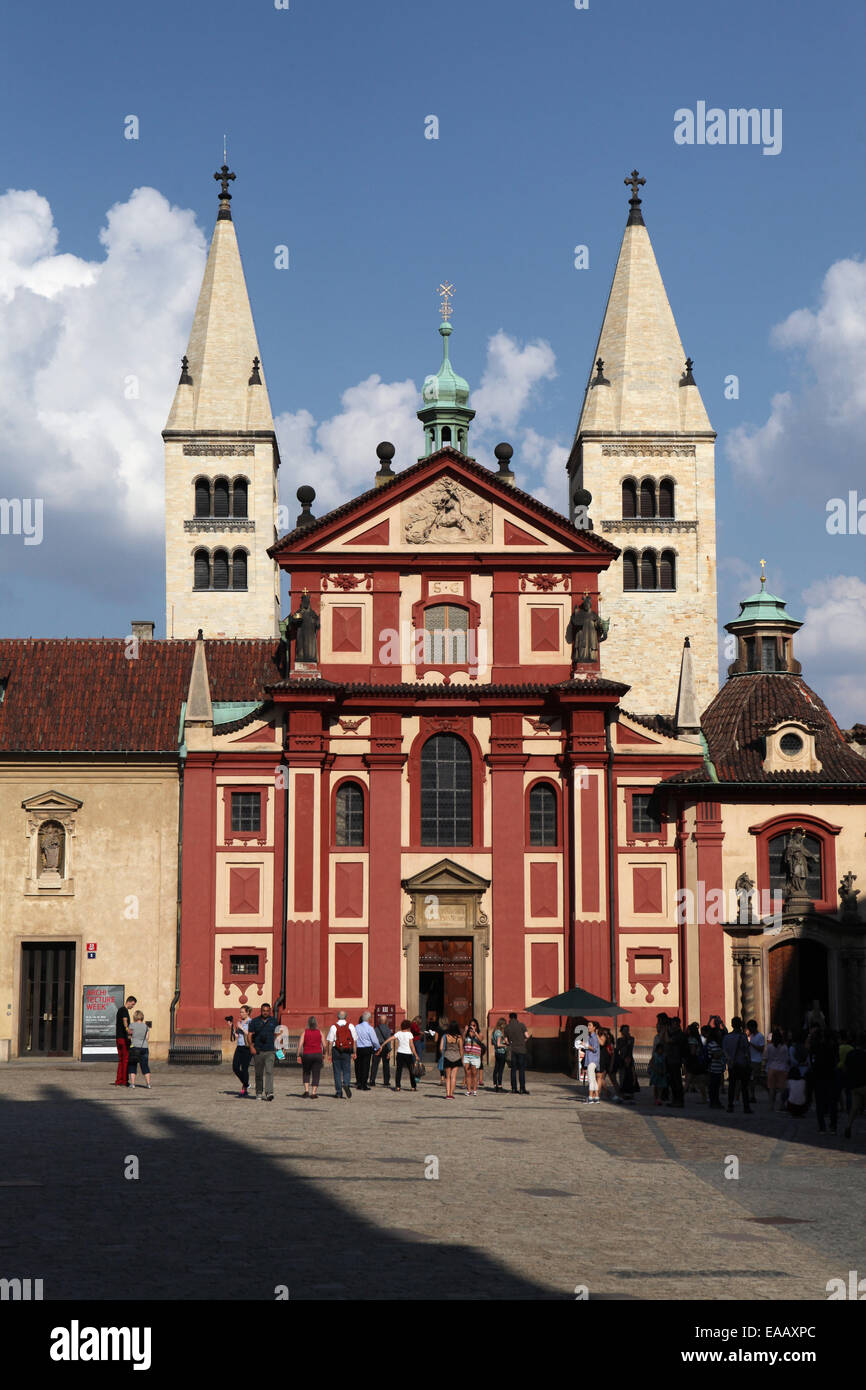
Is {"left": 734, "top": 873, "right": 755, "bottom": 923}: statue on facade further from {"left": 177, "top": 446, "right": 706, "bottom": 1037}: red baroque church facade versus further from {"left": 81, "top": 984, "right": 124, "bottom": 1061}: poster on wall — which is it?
{"left": 81, "top": 984, "right": 124, "bottom": 1061}: poster on wall

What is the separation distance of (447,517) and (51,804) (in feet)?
44.0

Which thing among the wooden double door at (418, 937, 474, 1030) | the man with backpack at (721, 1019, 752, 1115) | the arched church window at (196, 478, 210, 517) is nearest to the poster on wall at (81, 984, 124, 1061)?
the wooden double door at (418, 937, 474, 1030)

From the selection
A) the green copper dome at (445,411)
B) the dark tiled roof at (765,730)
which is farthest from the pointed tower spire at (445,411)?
the dark tiled roof at (765,730)

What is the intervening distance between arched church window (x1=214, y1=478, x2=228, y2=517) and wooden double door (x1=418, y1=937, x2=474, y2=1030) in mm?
30376

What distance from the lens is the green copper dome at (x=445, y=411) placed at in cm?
6569

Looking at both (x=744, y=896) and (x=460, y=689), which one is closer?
(x=460, y=689)

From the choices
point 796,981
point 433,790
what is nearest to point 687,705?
point 433,790

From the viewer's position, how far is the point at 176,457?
69812 mm

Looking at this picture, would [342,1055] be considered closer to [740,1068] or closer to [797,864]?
[740,1068]

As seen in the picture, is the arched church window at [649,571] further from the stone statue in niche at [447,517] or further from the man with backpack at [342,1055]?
the man with backpack at [342,1055]

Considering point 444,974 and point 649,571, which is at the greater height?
point 649,571

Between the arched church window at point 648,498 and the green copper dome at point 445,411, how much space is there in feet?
26.5

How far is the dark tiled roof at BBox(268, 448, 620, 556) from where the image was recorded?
45000 mm

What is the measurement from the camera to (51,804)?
45844 millimetres
